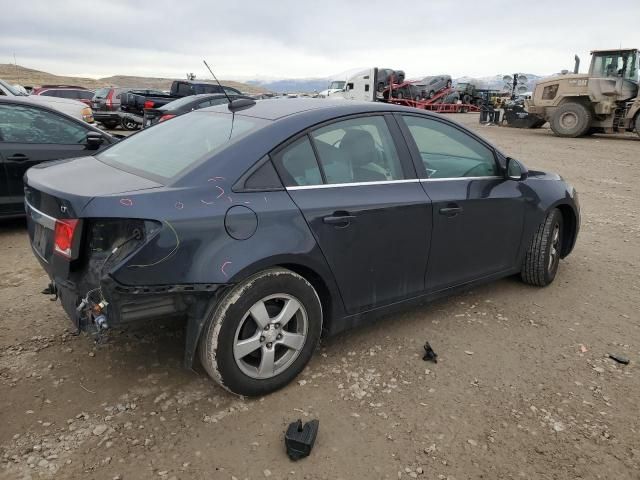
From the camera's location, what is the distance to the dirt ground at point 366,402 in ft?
7.48

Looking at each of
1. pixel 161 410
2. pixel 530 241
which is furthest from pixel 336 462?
pixel 530 241

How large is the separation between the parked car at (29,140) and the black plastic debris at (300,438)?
13.2ft

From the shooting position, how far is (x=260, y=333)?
2623mm

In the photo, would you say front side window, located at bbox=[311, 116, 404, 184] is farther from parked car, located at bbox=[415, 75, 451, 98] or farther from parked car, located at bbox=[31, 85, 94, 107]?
parked car, located at bbox=[415, 75, 451, 98]

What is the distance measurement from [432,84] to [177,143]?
107ft

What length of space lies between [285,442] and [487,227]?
213cm

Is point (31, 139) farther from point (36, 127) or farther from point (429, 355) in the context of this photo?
point (429, 355)

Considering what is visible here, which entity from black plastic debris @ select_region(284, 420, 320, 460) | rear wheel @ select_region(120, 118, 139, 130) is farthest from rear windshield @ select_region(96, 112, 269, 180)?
rear wheel @ select_region(120, 118, 139, 130)

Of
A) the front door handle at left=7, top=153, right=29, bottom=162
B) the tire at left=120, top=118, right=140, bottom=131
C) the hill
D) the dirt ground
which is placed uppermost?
the hill

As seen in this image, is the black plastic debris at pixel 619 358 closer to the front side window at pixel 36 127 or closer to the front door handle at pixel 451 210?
the front door handle at pixel 451 210

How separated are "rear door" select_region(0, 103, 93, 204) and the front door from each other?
4142mm

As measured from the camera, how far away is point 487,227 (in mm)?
3627

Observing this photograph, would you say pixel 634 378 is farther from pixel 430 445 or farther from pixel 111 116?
pixel 111 116

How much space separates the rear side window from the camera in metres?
2.72
